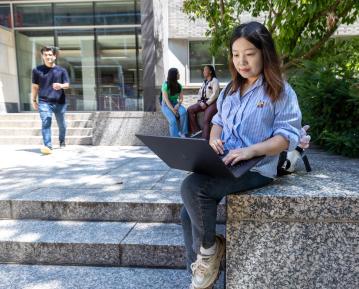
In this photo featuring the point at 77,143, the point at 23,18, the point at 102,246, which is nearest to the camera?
the point at 102,246

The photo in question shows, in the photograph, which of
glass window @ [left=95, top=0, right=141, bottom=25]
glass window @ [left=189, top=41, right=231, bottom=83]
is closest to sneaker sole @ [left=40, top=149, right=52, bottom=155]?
glass window @ [left=95, top=0, right=141, bottom=25]

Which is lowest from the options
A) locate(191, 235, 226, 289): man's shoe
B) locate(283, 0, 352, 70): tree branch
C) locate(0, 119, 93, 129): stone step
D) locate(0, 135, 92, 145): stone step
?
locate(0, 135, 92, 145): stone step

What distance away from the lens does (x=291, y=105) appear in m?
2.01

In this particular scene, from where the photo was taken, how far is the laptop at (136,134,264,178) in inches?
67.1

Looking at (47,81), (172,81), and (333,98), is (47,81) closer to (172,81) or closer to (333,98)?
(172,81)

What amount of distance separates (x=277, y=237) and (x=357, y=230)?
0.43m

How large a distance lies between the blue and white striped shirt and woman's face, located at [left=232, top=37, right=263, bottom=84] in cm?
8

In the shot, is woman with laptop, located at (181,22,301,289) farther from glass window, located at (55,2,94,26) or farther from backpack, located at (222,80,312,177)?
glass window, located at (55,2,94,26)

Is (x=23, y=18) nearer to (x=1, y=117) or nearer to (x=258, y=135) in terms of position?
(x=1, y=117)

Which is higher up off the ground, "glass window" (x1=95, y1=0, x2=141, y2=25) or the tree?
"glass window" (x1=95, y1=0, x2=141, y2=25)

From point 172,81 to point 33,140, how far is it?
3.60 metres

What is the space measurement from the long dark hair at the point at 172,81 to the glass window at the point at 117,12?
18.6 feet

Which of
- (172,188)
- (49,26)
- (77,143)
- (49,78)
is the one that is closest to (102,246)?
(172,188)

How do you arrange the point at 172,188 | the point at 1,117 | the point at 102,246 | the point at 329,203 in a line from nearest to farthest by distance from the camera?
the point at 329,203
the point at 102,246
the point at 172,188
the point at 1,117
